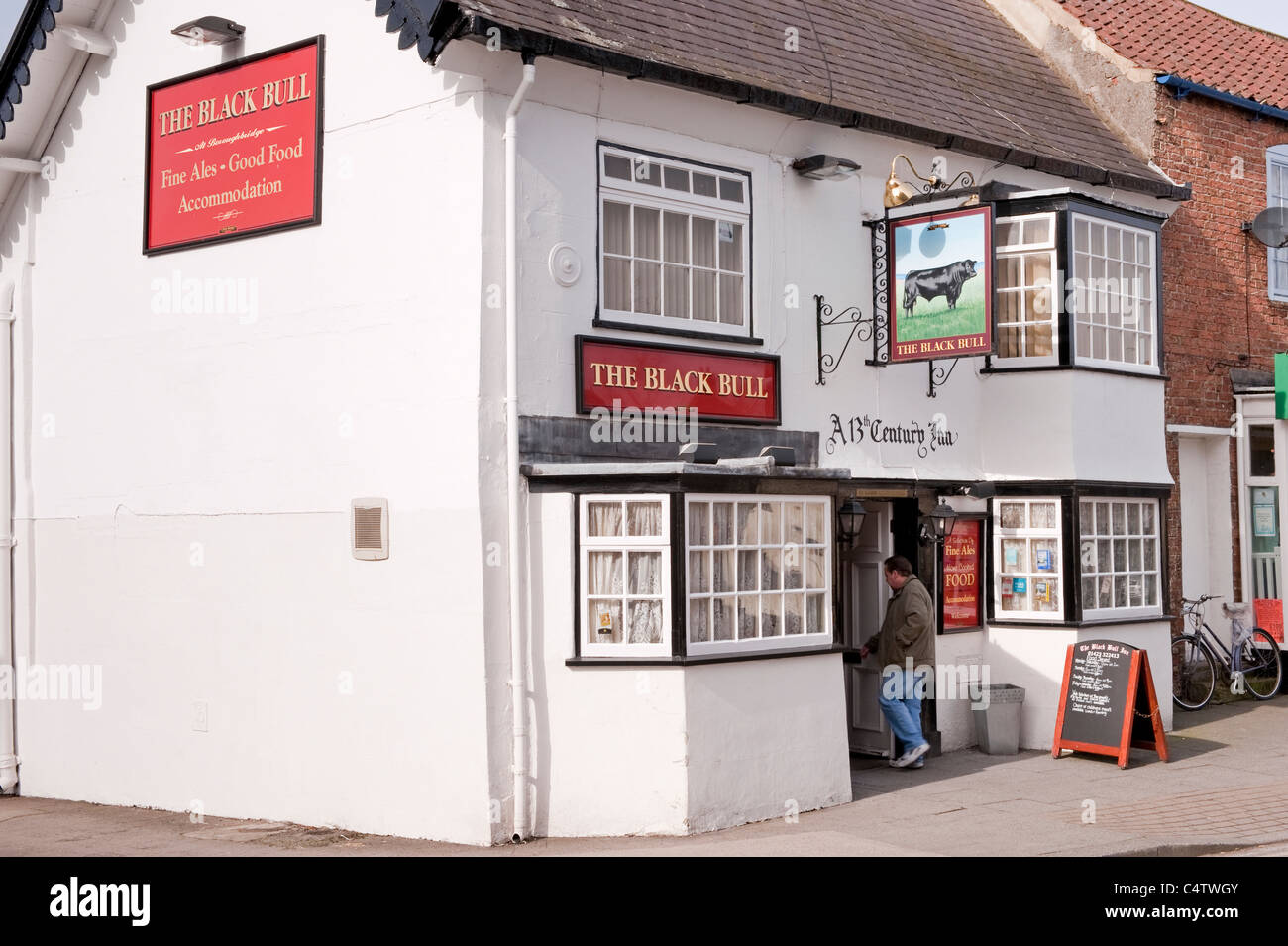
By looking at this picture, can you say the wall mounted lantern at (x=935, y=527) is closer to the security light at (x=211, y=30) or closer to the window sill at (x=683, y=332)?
the window sill at (x=683, y=332)

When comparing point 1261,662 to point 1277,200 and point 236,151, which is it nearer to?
point 1277,200

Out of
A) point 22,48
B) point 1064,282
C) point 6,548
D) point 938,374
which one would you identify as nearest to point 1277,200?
point 1064,282

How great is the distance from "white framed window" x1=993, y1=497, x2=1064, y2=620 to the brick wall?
265 cm

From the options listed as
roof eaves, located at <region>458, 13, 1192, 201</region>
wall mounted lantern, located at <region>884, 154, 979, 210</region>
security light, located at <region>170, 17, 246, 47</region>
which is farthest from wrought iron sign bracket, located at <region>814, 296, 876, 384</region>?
security light, located at <region>170, 17, 246, 47</region>

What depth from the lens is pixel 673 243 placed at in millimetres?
11297

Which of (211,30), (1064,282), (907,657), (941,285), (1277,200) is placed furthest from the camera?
(1277,200)

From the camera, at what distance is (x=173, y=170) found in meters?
12.0

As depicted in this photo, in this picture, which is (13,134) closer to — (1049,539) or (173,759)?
(173,759)

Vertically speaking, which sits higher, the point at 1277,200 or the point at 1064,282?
the point at 1277,200

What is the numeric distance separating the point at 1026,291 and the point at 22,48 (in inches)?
366

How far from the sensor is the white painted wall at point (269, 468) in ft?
33.0

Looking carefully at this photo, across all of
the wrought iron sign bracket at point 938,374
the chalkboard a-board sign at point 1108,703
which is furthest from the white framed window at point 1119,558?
the wrought iron sign bracket at point 938,374

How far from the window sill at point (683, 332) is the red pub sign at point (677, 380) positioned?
0.11 m

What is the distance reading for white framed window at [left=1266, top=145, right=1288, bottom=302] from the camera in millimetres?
17234
